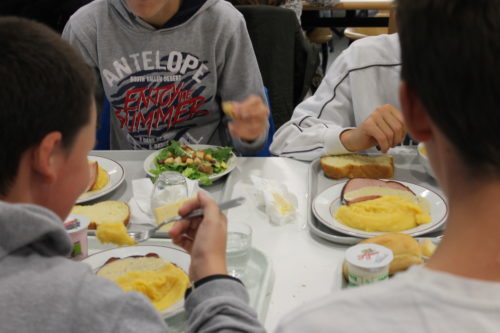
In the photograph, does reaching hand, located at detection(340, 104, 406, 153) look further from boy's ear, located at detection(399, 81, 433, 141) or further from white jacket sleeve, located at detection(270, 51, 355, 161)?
boy's ear, located at detection(399, 81, 433, 141)

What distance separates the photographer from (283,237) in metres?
1.52

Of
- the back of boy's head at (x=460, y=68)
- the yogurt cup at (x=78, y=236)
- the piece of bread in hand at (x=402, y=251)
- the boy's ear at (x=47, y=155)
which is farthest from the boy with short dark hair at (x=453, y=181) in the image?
the yogurt cup at (x=78, y=236)

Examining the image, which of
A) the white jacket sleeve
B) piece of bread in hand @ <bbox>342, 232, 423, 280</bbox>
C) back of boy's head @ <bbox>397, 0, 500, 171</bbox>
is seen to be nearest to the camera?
back of boy's head @ <bbox>397, 0, 500, 171</bbox>

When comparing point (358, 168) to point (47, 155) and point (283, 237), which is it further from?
point (47, 155)

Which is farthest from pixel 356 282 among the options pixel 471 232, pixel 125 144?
pixel 125 144

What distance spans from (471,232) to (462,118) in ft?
0.45

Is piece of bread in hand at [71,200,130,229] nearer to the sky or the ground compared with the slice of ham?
nearer to the ground

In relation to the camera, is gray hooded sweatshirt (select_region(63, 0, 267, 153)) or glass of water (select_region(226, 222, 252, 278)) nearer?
glass of water (select_region(226, 222, 252, 278))

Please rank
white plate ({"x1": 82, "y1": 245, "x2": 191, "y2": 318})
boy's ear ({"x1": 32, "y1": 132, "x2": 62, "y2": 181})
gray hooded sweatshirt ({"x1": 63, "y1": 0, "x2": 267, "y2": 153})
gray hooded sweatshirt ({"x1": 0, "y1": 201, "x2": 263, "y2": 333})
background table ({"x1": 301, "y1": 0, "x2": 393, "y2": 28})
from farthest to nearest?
background table ({"x1": 301, "y1": 0, "x2": 393, "y2": 28})
gray hooded sweatshirt ({"x1": 63, "y1": 0, "x2": 267, "y2": 153})
white plate ({"x1": 82, "y1": 245, "x2": 191, "y2": 318})
boy's ear ({"x1": 32, "y1": 132, "x2": 62, "y2": 181})
gray hooded sweatshirt ({"x1": 0, "y1": 201, "x2": 263, "y2": 333})

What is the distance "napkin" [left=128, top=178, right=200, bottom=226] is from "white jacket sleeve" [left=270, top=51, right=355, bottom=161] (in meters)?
0.41

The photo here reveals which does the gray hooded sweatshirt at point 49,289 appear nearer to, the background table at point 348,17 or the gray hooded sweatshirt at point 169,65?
the gray hooded sweatshirt at point 169,65

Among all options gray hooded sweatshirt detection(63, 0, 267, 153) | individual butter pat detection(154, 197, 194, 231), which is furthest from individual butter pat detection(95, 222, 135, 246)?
gray hooded sweatshirt detection(63, 0, 267, 153)

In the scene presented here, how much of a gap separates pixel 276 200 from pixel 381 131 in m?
0.46

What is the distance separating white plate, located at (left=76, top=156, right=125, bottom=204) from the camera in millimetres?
1797
